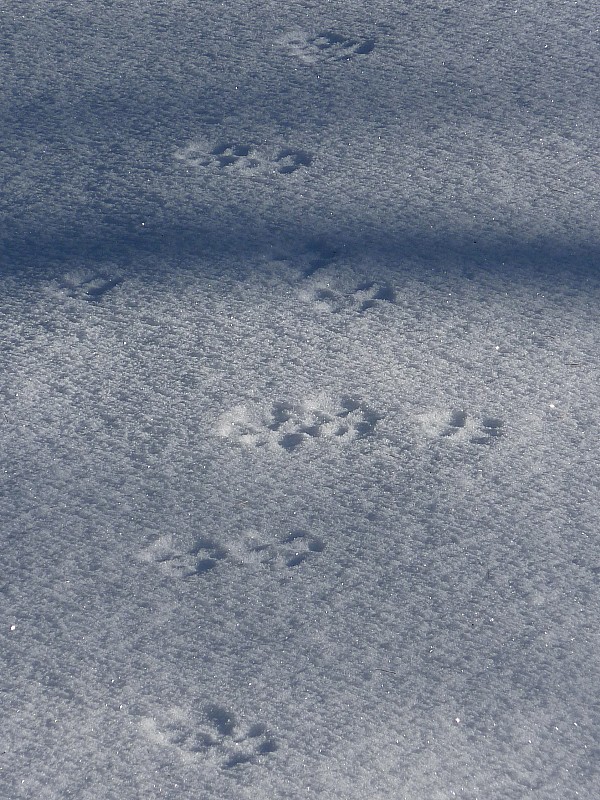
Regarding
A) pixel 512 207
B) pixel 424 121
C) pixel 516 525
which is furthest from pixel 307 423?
pixel 424 121

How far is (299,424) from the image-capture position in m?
2.10

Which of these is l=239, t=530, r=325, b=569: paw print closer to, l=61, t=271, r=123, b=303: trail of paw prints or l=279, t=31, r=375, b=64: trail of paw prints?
l=61, t=271, r=123, b=303: trail of paw prints

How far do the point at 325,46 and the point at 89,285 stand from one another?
1191 mm

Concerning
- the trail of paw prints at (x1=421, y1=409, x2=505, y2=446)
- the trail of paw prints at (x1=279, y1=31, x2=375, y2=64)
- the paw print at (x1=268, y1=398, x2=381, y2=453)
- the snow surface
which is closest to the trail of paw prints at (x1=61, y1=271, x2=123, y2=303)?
the snow surface

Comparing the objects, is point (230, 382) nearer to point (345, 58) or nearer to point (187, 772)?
point (187, 772)

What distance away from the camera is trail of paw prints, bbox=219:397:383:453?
2.08 meters

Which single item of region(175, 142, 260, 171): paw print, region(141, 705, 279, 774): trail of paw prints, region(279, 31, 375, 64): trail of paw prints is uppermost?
region(279, 31, 375, 64): trail of paw prints

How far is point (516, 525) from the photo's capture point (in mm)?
1939

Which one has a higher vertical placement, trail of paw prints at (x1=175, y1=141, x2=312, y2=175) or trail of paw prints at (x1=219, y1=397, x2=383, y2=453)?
trail of paw prints at (x1=175, y1=141, x2=312, y2=175)

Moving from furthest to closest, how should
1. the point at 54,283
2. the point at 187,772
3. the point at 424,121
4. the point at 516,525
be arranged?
the point at 424,121
the point at 54,283
the point at 516,525
the point at 187,772

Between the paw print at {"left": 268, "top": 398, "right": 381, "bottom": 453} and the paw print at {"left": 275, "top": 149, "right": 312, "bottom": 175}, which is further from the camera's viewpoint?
the paw print at {"left": 275, "top": 149, "right": 312, "bottom": 175}

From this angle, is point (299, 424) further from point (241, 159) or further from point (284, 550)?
point (241, 159)

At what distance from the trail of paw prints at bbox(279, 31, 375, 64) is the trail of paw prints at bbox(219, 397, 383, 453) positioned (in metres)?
1.31

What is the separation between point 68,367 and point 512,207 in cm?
132
